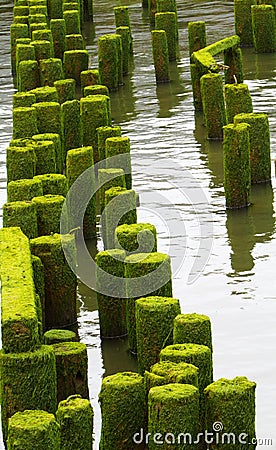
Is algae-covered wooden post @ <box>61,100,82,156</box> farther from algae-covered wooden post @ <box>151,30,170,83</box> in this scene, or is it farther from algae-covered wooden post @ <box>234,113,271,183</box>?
algae-covered wooden post @ <box>151,30,170,83</box>

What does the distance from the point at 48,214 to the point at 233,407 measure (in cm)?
342

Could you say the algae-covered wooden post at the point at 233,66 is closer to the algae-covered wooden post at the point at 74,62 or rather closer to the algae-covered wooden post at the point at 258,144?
the algae-covered wooden post at the point at 74,62

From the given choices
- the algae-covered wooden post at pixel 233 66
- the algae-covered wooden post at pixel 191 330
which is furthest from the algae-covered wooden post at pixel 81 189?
the algae-covered wooden post at pixel 233 66

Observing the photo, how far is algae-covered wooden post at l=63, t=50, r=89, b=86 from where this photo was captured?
1828 centimetres

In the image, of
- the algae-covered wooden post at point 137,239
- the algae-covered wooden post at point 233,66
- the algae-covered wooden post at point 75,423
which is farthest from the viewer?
the algae-covered wooden post at point 233,66

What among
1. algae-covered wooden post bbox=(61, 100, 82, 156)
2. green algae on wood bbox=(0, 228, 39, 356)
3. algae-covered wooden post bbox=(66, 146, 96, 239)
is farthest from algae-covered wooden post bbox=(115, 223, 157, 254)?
Result: algae-covered wooden post bbox=(61, 100, 82, 156)

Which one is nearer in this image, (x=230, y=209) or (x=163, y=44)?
(x=230, y=209)

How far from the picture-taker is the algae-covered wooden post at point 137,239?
9961 mm

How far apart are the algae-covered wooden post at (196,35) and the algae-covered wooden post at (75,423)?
11431 mm

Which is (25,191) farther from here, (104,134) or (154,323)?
(154,323)

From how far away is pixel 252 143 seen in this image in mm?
13242

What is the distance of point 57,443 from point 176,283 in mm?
3996

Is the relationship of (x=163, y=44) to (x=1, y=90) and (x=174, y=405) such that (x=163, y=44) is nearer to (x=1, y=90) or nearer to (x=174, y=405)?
(x=1, y=90)

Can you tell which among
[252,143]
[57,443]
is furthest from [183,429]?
[252,143]
